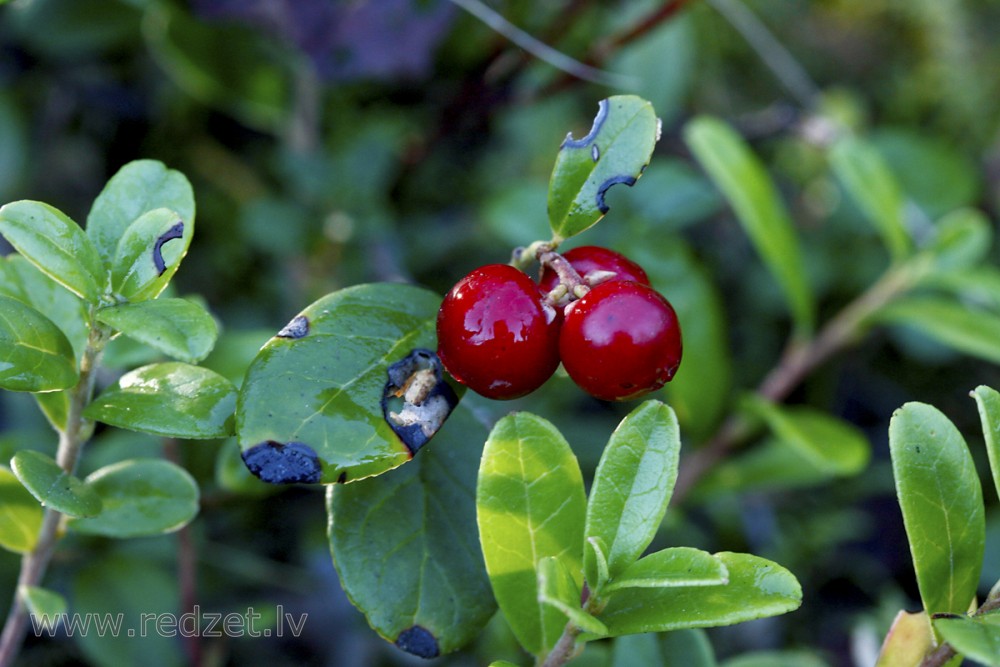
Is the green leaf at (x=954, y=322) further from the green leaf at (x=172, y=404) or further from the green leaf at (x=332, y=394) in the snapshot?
the green leaf at (x=172, y=404)

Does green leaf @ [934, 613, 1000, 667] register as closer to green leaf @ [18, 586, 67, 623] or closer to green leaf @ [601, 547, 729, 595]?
green leaf @ [601, 547, 729, 595]

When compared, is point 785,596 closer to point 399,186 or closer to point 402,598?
point 402,598

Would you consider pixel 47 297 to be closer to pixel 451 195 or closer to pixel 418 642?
pixel 418 642

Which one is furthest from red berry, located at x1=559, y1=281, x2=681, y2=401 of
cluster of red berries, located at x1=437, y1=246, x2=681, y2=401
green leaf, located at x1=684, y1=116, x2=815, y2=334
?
green leaf, located at x1=684, y1=116, x2=815, y2=334

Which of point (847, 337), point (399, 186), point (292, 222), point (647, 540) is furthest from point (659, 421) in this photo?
point (399, 186)

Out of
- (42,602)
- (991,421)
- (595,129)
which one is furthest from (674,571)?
(42,602)
